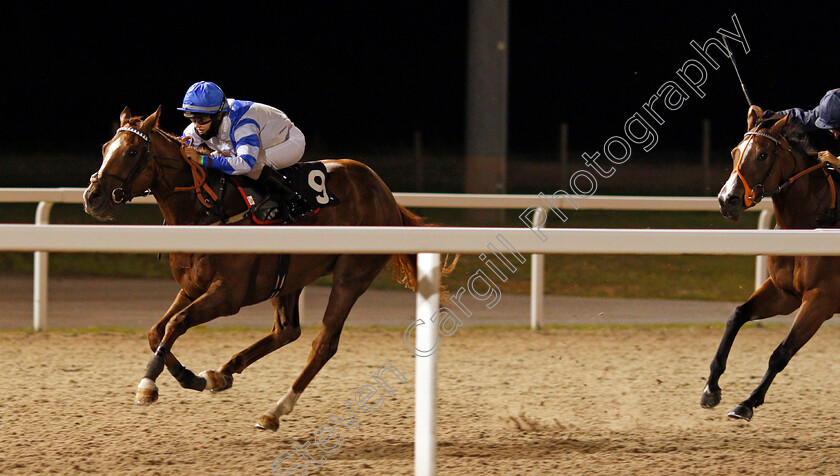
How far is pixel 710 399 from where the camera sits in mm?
4184

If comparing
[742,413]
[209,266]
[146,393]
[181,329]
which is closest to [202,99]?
[209,266]

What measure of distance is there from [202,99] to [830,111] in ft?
8.68

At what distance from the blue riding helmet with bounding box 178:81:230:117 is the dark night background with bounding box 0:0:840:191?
16148 millimetres

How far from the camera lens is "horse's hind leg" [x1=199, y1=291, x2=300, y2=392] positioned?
13.4ft

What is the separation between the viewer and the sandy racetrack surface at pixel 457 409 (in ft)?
11.3

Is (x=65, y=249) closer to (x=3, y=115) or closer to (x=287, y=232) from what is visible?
(x=287, y=232)

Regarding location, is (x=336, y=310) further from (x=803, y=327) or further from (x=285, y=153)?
(x=803, y=327)

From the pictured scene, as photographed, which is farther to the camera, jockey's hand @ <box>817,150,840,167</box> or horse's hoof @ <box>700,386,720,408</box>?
jockey's hand @ <box>817,150,840,167</box>

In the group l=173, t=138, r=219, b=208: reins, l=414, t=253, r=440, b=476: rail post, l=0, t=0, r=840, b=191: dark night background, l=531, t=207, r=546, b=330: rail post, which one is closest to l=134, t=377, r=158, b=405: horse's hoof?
l=173, t=138, r=219, b=208: reins

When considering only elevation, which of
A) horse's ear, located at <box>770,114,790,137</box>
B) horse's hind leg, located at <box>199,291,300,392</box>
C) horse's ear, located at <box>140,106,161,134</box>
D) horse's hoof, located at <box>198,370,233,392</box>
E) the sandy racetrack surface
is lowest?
the sandy racetrack surface

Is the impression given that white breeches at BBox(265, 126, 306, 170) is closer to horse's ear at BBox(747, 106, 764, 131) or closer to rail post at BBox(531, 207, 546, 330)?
horse's ear at BBox(747, 106, 764, 131)

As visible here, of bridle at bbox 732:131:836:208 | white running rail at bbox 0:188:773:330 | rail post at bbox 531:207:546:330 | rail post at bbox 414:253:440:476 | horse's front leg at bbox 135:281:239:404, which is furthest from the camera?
rail post at bbox 531:207:546:330

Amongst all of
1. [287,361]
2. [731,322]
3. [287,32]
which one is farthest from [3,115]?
[731,322]

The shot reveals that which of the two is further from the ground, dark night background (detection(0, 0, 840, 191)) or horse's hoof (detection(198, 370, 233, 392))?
dark night background (detection(0, 0, 840, 191))
